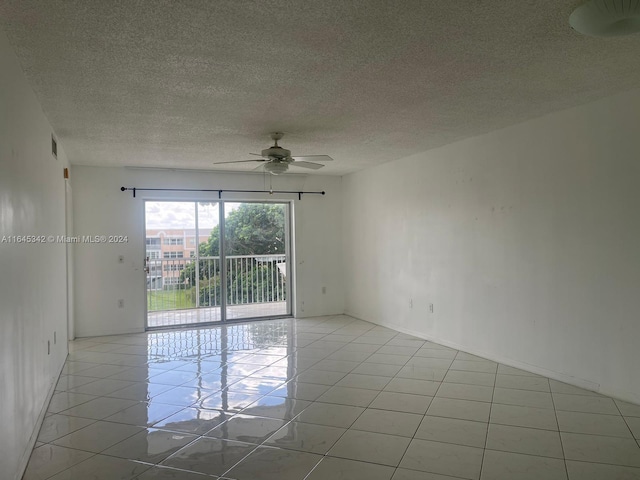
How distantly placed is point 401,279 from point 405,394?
2411 mm

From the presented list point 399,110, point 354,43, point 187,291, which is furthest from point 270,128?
point 187,291

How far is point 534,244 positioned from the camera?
153 inches

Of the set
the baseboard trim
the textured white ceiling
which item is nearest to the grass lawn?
the baseboard trim

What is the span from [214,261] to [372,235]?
7.91 ft

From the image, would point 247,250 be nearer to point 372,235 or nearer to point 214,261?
point 214,261

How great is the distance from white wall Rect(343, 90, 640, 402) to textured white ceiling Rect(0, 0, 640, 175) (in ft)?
1.11

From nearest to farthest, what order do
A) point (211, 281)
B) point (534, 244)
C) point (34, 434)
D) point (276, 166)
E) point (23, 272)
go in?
point (23, 272) → point (34, 434) → point (534, 244) → point (276, 166) → point (211, 281)

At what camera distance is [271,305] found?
7.16 metres

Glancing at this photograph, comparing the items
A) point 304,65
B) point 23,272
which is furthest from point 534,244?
point 23,272

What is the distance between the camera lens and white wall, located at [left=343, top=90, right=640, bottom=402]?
10.6ft

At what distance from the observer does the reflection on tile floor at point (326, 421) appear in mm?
2367

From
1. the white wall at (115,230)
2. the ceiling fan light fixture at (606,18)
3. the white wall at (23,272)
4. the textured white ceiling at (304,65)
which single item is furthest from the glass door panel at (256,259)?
the ceiling fan light fixture at (606,18)

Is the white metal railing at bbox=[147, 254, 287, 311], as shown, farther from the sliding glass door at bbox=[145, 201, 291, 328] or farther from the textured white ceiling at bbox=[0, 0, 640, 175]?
the textured white ceiling at bbox=[0, 0, 640, 175]

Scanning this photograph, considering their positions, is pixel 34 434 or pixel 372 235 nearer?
pixel 34 434
